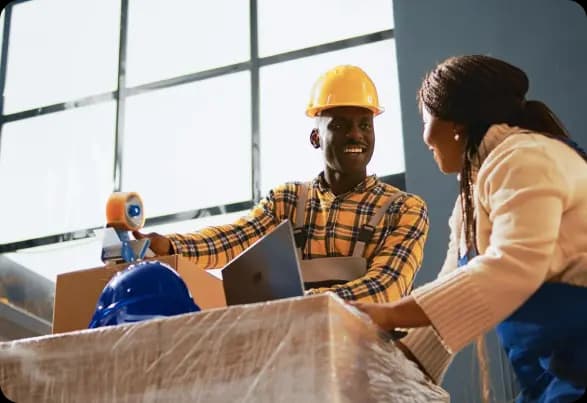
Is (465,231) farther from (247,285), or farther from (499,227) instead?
(247,285)

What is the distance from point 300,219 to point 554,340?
955 mm

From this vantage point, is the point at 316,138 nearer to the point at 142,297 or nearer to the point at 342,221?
the point at 342,221

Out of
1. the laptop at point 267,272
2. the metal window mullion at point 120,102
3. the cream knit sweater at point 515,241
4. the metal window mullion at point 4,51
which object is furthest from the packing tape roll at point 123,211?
the metal window mullion at point 4,51

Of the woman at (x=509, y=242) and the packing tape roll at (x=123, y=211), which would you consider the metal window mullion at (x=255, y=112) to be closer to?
the packing tape roll at (x=123, y=211)

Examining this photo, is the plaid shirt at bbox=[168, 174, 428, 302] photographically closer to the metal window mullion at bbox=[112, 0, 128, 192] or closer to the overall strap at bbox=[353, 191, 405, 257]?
the overall strap at bbox=[353, 191, 405, 257]

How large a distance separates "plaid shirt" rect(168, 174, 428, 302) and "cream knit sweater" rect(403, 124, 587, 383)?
0.63 m

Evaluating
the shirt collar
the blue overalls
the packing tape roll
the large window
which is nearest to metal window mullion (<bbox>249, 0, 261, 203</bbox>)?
the large window

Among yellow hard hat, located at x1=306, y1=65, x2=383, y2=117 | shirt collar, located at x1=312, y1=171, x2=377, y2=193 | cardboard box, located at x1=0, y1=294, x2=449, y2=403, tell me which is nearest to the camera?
cardboard box, located at x1=0, y1=294, x2=449, y2=403

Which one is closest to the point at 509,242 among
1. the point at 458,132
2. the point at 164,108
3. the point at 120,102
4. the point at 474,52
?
the point at 458,132

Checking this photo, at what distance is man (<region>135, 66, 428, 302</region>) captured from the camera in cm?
207

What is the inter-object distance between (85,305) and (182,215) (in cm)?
244

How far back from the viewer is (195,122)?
14.7ft

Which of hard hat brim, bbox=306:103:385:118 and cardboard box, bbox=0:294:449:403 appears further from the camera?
hard hat brim, bbox=306:103:385:118

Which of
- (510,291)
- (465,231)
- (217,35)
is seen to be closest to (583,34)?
(217,35)
